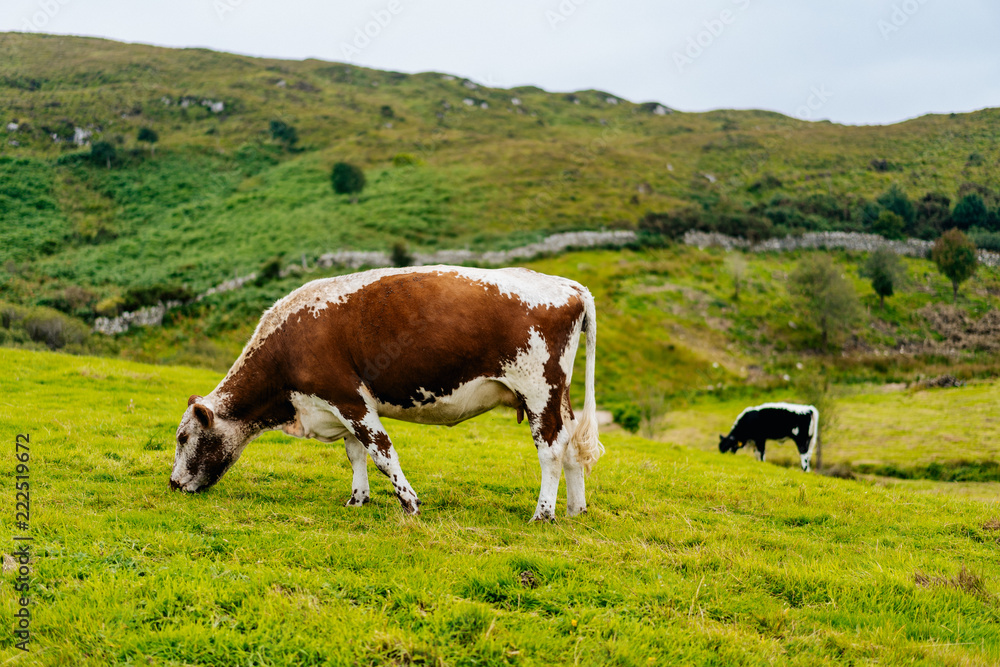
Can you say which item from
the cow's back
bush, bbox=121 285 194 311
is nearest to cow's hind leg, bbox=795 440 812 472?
the cow's back

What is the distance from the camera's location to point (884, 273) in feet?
166

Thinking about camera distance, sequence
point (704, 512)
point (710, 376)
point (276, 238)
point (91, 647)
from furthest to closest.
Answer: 1. point (276, 238)
2. point (710, 376)
3. point (704, 512)
4. point (91, 647)

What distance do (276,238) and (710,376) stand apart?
43.0 m

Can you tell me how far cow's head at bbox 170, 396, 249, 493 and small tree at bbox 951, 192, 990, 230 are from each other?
7864 centimetres

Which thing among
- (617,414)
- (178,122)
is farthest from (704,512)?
(178,122)

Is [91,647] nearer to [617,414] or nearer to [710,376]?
[617,414]

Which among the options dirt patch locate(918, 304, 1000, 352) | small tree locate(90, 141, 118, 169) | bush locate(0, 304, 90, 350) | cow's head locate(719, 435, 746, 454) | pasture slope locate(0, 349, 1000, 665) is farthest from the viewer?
small tree locate(90, 141, 118, 169)

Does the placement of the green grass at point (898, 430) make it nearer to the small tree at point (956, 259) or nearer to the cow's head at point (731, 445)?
the cow's head at point (731, 445)

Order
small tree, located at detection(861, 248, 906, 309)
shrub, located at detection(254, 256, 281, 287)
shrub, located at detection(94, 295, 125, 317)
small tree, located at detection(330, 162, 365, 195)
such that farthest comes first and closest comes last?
small tree, located at detection(330, 162, 365, 195) → small tree, located at detection(861, 248, 906, 309) → shrub, located at detection(254, 256, 281, 287) → shrub, located at detection(94, 295, 125, 317)

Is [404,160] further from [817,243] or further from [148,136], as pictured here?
[817,243]

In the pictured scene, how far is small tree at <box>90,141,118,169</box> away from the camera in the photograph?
75.9m

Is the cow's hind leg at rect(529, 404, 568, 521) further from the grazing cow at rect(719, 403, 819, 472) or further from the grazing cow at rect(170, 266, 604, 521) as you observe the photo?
the grazing cow at rect(719, 403, 819, 472)

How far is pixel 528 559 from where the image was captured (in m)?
5.75

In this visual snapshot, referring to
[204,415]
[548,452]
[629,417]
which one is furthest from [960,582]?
[629,417]
